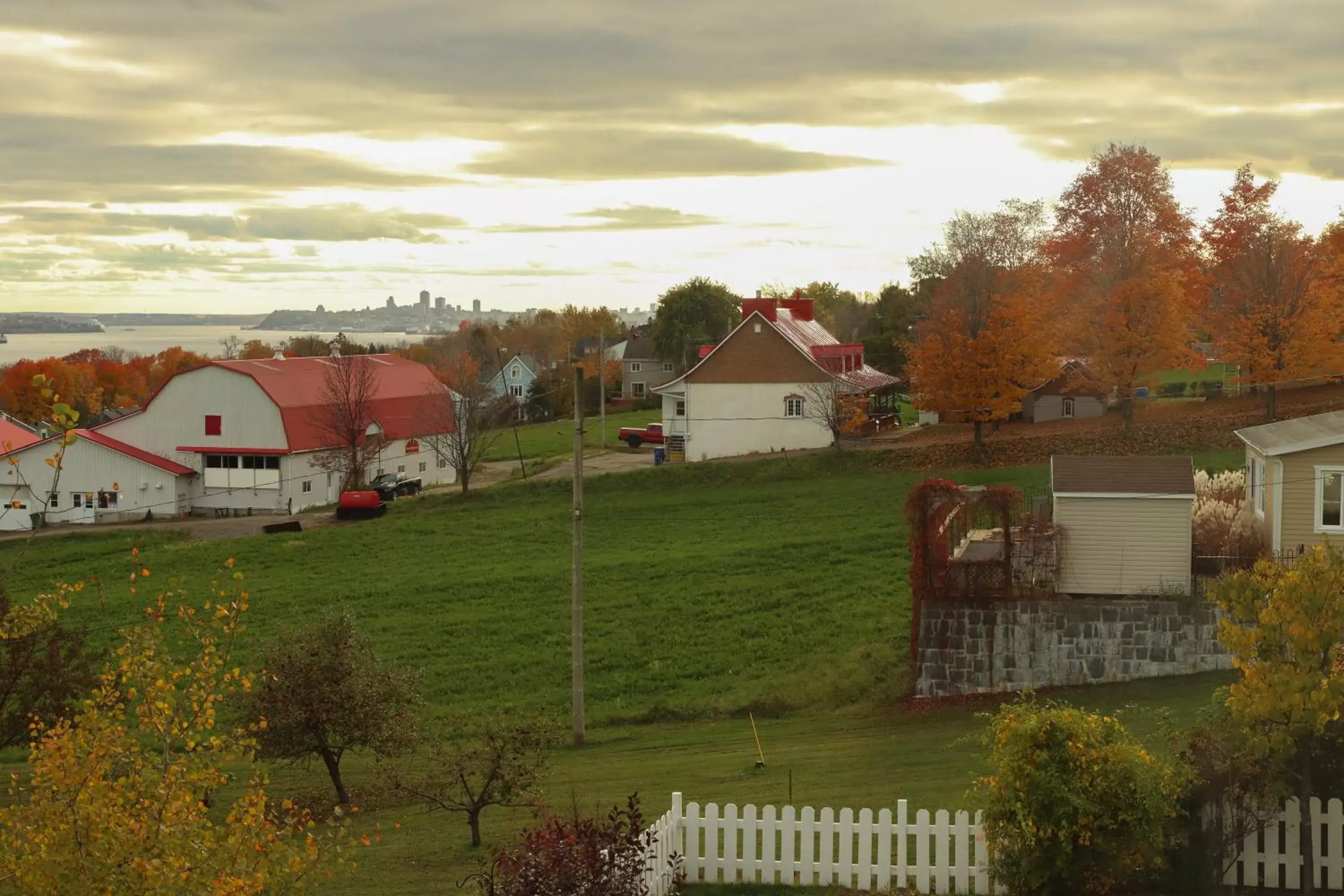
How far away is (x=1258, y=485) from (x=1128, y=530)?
5.07 metres

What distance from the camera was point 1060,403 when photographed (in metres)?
70.9

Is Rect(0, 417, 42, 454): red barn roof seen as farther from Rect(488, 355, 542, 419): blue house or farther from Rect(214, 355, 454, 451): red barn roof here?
Rect(488, 355, 542, 419): blue house

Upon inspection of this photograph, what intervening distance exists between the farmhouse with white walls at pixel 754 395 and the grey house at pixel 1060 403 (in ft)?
30.3

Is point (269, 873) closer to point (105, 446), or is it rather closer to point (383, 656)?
point (383, 656)

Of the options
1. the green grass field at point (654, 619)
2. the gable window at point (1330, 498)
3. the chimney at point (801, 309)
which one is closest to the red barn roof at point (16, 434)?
the green grass field at point (654, 619)

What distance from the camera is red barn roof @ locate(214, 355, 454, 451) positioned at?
67.7 meters

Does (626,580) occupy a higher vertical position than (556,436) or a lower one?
lower

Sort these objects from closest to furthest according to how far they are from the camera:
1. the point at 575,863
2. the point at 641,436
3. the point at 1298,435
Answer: the point at 575,863 < the point at 1298,435 < the point at 641,436

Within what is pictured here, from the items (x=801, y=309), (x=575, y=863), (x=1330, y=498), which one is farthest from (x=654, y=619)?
(x=801, y=309)

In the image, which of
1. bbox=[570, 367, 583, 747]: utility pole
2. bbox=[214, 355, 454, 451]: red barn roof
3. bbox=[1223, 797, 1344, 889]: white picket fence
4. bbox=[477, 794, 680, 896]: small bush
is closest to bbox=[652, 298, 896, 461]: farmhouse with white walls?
bbox=[214, 355, 454, 451]: red barn roof

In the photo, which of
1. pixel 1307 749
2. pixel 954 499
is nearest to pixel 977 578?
pixel 954 499

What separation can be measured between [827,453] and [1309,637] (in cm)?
4478

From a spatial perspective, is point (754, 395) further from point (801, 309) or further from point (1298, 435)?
point (1298, 435)

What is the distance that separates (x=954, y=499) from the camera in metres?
28.9
